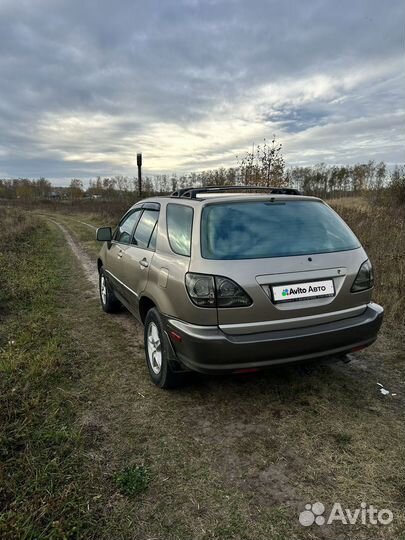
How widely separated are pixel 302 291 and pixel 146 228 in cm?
200

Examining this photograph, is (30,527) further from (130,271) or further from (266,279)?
(130,271)

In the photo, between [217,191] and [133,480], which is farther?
[217,191]

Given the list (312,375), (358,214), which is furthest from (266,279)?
(358,214)

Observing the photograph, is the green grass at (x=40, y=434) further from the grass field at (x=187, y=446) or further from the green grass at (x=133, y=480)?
the green grass at (x=133, y=480)

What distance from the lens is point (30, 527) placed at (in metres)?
1.90

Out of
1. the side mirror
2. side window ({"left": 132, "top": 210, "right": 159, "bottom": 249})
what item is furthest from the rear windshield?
the side mirror

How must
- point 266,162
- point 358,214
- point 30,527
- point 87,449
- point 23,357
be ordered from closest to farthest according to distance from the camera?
point 30,527 → point 87,449 → point 23,357 → point 358,214 → point 266,162

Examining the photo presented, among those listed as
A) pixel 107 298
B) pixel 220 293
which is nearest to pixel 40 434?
pixel 220 293

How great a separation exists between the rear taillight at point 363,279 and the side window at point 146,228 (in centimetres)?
→ 196

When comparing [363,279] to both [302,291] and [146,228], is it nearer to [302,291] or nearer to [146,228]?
[302,291]

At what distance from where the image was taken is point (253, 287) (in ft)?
8.46

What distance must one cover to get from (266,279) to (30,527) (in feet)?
6.62

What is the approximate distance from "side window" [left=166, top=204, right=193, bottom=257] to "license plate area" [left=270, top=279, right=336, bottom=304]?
2.46 ft

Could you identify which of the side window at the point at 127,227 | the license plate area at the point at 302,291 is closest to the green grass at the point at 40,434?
the side window at the point at 127,227
